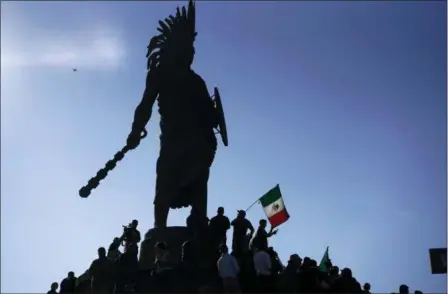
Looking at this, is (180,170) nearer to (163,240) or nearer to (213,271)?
(163,240)

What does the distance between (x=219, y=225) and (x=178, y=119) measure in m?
5.59

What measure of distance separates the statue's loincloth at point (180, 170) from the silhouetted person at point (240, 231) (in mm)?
4605

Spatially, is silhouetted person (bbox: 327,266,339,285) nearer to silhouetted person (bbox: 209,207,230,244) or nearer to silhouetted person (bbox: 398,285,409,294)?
silhouetted person (bbox: 398,285,409,294)

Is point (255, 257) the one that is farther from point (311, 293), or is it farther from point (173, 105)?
point (173, 105)

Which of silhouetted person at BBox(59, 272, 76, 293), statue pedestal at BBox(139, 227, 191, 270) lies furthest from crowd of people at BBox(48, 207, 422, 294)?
statue pedestal at BBox(139, 227, 191, 270)

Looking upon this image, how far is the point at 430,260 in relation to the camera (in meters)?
11.2

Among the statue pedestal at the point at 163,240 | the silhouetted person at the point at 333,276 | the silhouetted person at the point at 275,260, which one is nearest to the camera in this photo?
the silhouetted person at the point at 333,276

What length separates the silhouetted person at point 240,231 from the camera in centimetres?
1372

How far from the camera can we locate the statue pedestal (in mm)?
17156

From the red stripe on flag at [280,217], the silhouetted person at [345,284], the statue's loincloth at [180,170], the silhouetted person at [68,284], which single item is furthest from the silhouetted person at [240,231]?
the red stripe on flag at [280,217]

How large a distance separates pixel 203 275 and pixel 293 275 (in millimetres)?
2636

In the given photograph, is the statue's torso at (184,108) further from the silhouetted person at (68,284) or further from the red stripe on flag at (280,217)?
the silhouetted person at (68,284)

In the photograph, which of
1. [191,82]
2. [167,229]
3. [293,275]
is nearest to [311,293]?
[293,275]

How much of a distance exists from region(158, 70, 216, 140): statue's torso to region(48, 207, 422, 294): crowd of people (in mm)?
3844
